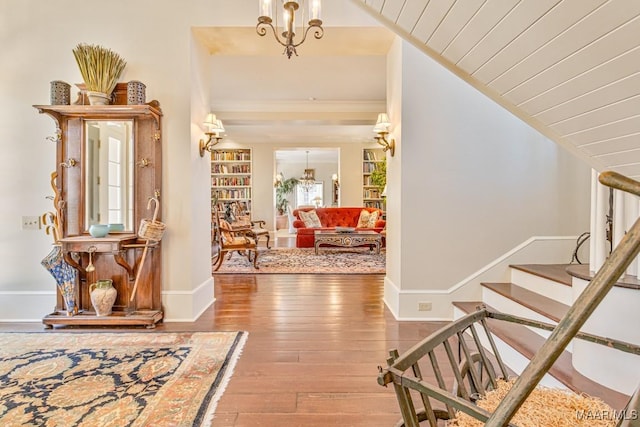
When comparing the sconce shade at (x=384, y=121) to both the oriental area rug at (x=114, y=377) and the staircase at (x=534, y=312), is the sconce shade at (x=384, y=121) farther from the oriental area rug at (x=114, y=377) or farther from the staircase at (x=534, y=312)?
the oriental area rug at (x=114, y=377)

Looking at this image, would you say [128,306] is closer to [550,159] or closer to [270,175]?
[550,159]

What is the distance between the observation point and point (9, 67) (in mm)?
2986

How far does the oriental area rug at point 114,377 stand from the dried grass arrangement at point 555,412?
50.4 inches

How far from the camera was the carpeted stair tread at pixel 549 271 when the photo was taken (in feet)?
7.76

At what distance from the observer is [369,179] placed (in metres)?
9.29

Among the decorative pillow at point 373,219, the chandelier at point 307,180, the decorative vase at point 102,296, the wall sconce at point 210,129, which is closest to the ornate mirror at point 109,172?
the decorative vase at point 102,296

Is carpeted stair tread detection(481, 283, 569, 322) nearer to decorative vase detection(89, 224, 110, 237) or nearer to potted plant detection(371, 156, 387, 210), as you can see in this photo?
decorative vase detection(89, 224, 110, 237)

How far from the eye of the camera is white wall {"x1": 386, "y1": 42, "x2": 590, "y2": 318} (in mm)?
2953

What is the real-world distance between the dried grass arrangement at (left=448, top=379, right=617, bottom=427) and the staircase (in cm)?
83

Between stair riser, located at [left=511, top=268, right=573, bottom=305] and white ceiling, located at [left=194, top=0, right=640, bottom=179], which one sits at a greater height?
white ceiling, located at [left=194, top=0, right=640, bottom=179]

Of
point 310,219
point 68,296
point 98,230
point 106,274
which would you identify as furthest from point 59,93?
point 310,219

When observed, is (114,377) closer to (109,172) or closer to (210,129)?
(109,172)

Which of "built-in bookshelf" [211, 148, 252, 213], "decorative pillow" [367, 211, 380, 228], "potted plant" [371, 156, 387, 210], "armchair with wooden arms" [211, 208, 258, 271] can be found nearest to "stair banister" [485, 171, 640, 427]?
"armchair with wooden arms" [211, 208, 258, 271]

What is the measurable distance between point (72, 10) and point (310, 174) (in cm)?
1029
